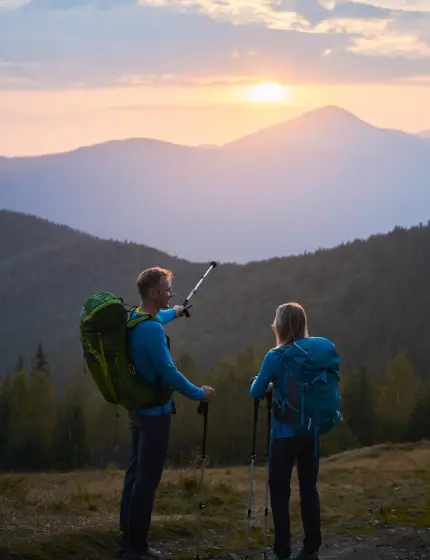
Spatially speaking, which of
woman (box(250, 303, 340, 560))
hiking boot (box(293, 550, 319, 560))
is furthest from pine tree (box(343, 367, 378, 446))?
woman (box(250, 303, 340, 560))

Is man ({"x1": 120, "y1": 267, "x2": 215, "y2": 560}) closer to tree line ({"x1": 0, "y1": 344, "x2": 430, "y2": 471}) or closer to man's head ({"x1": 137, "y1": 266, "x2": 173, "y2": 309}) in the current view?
man's head ({"x1": 137, "y1": 266, "x2": 173, "y2": 309})

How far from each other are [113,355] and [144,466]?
1.10 meters

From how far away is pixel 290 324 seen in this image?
7266 mm

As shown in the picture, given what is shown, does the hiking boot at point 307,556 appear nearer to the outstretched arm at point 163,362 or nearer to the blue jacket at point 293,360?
the blue jacket at point 293,360

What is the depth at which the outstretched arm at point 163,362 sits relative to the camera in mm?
7031

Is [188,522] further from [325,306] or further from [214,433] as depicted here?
[325,306]

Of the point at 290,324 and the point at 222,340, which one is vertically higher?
the point at 222,340

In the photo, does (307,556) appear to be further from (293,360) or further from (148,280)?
(148,280)

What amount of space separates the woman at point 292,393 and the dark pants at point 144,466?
972mm

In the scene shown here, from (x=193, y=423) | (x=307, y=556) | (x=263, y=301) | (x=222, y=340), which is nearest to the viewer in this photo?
(x=307, y=556)

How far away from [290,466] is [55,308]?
549ft

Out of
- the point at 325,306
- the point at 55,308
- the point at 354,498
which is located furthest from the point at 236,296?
the point at 354,498

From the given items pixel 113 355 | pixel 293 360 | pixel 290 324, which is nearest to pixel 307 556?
pixel 293 360

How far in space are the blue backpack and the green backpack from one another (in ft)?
3.65
